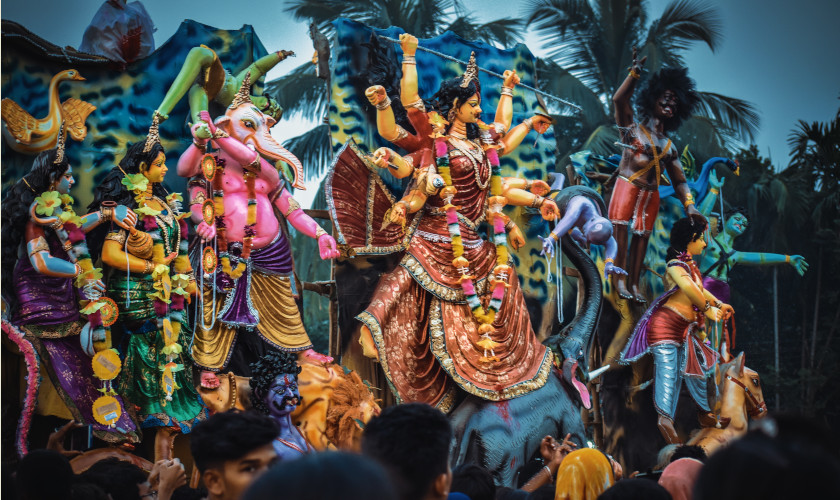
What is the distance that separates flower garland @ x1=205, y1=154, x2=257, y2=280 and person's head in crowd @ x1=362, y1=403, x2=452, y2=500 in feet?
→ 11.2

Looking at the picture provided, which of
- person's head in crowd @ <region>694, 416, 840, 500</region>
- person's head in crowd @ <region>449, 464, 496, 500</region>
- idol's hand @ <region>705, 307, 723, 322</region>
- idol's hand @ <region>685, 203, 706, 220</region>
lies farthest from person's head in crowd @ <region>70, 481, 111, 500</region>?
idol's hand @ <region>685, 203, 706, 220</region>

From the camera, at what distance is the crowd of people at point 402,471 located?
1.55 meters

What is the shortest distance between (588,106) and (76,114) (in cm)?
808

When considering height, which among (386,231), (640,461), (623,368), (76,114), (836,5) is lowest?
(640,461)

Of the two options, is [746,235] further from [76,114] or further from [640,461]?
[76,114]

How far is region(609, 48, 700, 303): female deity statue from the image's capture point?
26.3 ft

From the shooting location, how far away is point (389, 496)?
61.2 inches

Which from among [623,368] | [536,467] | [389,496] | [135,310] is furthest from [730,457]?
[623,368]

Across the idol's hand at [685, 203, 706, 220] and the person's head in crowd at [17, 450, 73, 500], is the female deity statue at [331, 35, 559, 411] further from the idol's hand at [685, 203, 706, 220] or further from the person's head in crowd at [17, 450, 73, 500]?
the person's head in crowd at [17, 450, 73, 500]

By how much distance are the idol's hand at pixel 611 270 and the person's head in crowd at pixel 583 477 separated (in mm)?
4027

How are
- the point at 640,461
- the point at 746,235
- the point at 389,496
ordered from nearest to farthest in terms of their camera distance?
the point at 389,496 → the point at 640,461 → the point at 746,235

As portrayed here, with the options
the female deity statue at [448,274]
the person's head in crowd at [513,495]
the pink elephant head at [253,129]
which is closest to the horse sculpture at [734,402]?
the female deity statue at [448,274]

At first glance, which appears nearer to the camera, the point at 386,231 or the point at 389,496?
the point at 389,496

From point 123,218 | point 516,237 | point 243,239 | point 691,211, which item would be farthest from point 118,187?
point 691,211
